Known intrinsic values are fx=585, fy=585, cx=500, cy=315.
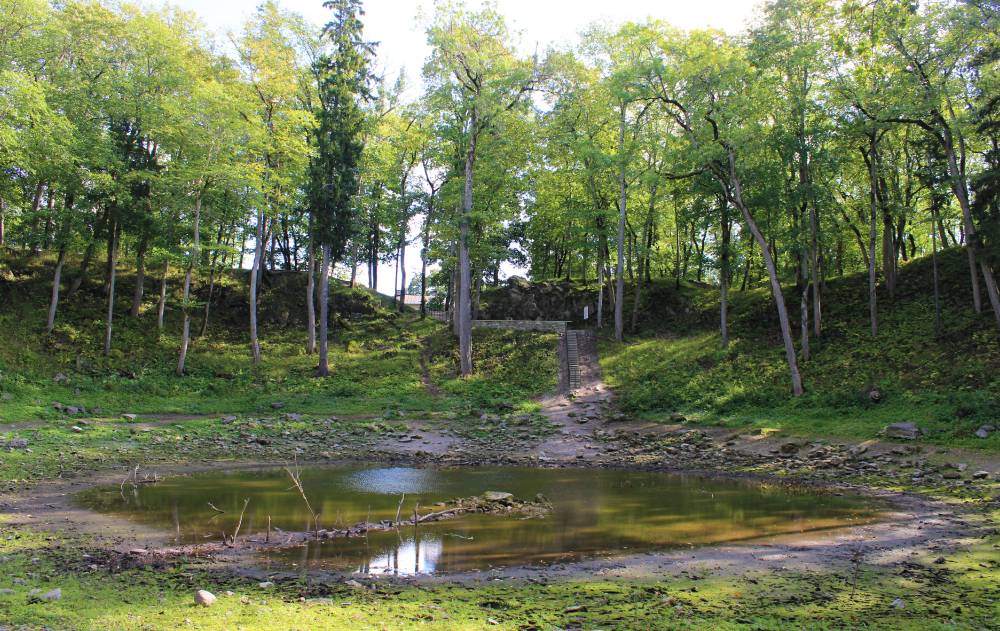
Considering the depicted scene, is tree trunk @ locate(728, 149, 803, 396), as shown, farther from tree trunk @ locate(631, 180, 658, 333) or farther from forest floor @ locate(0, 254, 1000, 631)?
tree trunk @ locate(631, 180, 658, 333)

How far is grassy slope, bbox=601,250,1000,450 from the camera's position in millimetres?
18172

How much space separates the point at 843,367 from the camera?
2306 centimetres

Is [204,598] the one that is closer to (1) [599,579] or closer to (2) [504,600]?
(2) [504,600]

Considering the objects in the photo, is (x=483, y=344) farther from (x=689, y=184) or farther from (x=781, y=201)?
(x=781, y=201)

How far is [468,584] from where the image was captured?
7.30m

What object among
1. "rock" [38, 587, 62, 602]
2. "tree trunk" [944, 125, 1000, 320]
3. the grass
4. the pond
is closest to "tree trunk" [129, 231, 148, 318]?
the pond

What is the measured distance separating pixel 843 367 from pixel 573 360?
11.9 metres

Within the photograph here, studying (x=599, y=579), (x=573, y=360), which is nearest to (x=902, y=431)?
(x=599, y=579)

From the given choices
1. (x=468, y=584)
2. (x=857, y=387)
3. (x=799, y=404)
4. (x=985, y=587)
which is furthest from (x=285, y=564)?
(x=857, y=387)

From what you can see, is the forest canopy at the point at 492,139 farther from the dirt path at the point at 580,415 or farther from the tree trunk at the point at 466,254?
the dirt path at the point at 580,415

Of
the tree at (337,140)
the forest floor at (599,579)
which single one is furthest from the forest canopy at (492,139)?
the forest floor at (599,579)

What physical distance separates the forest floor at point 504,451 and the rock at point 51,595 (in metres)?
0.08

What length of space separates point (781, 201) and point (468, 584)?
21.9 metres

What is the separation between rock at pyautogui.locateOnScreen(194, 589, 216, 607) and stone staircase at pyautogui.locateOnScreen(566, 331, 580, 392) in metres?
21.7
